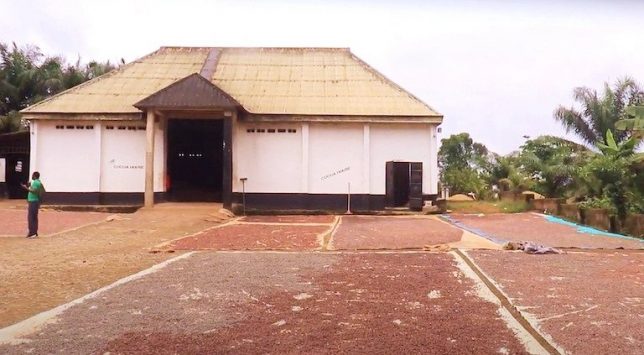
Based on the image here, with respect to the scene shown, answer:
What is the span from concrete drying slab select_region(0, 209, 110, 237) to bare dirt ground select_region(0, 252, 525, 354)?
24.6 feet

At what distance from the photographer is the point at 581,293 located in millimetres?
6359

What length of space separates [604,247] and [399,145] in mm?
10426

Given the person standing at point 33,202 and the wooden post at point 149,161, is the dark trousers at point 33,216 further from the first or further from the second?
the wooden post at point 149,161

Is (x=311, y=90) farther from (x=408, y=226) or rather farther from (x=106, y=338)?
(x=106, y=338)

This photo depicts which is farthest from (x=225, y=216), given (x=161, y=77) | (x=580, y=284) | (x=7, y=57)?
(x=7, y=57)

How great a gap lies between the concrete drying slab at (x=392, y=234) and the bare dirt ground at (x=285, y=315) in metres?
2.96

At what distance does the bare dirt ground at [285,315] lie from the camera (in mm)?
4535

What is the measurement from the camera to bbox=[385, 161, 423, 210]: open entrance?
19953mm

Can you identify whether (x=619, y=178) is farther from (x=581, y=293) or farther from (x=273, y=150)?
(x=273, y=150)

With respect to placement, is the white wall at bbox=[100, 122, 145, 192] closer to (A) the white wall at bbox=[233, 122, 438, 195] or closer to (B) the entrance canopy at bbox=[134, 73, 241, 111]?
(B) the entrance canopy at bbox=[134, 73, 241, 111]

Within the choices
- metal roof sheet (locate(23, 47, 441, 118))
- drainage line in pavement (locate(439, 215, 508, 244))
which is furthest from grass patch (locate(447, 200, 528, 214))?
metal roof sheet (locate(23, 47, 441, 118))

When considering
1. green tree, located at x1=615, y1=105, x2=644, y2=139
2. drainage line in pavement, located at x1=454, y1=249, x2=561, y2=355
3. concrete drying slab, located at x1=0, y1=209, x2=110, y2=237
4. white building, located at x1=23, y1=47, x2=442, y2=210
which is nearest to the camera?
drainage line in pavement, located at x1=454, y1=249, x2=561, y2=355

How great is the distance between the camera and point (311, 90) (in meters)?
21.6

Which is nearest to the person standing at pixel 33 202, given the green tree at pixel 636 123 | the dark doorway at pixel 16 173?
the dark doorway at pixel 16 173
